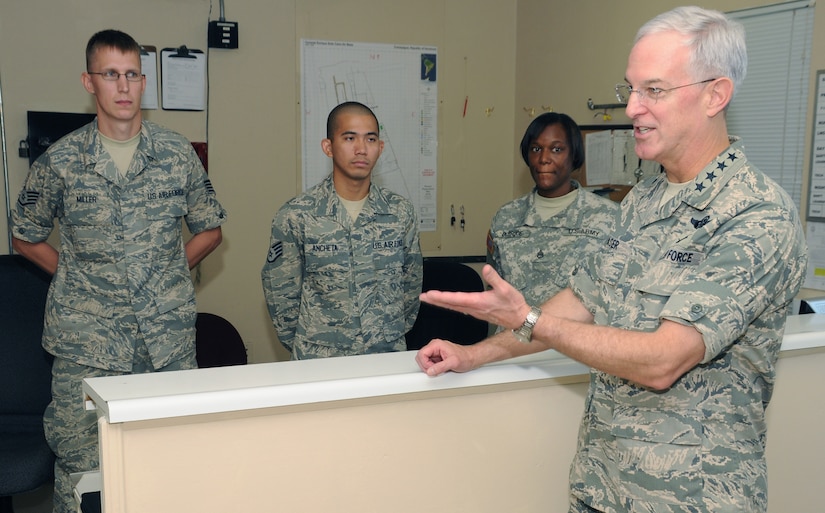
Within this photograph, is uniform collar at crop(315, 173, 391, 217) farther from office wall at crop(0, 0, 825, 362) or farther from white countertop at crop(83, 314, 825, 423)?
office wall at crop(0, 0, 825, 362)

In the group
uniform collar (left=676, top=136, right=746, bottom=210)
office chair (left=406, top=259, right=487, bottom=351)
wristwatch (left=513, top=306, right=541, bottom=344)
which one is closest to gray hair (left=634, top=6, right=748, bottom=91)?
uniform collar (left=676, top=136, right=746, bottom=210)

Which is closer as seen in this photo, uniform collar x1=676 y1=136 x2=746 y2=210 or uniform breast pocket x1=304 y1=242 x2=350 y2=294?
uniform collar x1=676 y1=136 x2=746 y2=210

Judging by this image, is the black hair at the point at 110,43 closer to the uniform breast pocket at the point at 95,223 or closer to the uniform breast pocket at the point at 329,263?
the uniform breast pocket at the point at 95,223

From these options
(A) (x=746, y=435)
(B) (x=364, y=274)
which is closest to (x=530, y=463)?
(A) (x=746, y=435)

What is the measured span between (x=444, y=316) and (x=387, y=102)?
121cm

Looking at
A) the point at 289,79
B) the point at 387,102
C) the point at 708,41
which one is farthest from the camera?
the point at 387,102

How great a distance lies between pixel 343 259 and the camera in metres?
2.45

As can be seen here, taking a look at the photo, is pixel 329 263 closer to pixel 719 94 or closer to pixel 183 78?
pixel 719 94

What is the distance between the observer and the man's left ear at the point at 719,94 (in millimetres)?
1340

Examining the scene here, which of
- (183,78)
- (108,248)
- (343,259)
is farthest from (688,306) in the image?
(183,78)

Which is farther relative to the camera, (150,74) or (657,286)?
(150,74)

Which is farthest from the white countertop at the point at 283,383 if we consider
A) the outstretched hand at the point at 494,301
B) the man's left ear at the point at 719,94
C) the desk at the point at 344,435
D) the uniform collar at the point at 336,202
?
the uniform collar at the point at 336,202

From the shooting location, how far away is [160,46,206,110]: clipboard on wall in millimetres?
3467

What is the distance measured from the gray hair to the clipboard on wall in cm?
263
